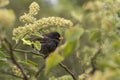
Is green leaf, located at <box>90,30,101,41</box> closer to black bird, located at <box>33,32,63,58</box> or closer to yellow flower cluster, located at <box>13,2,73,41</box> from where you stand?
yellow flower cluster, located at <box>13,2,73,41</box>

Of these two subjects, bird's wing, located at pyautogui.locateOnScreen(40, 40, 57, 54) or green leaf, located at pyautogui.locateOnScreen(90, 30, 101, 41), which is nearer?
green leaf, located at pyautogui.locateOnScreen(90, 30, 101, 41)

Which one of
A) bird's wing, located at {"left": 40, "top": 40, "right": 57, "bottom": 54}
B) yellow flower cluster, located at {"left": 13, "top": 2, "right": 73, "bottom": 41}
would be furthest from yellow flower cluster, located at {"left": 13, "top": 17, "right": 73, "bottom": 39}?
bird's wing, located at {"left": 40, "top": 40, "right": 57, "bottom": 54}

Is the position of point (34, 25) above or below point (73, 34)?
above

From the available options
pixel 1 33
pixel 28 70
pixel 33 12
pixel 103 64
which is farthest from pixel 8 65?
pixel 103 64

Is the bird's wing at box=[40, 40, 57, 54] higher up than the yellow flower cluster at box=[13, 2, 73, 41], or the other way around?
the bird's wing at box=[40, 40, 57, 54]

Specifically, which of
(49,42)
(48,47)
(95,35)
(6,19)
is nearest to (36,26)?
(95,35)

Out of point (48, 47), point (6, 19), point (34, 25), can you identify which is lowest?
point (6, 19)

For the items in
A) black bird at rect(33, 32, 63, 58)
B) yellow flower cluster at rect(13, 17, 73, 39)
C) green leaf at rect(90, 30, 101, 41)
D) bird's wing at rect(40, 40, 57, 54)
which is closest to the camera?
green leaf at rect(90, 30, 101, 41)

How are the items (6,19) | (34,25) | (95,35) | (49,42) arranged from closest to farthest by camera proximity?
1. (6,19)
2. (95,35)
3. (34,25)
4. (49,42)

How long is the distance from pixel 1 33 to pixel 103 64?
32 centimetres

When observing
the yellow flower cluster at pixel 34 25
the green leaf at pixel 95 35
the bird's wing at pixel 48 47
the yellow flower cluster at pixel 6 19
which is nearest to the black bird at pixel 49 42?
the bird's wing at pixel 48 47

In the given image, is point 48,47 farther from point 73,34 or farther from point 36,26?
point 73,34

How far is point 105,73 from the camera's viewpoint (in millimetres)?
1271

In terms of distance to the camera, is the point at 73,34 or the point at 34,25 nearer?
the point at 73,34
